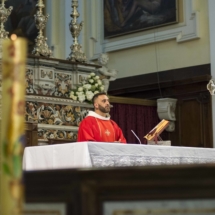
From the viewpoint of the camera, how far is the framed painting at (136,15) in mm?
13148

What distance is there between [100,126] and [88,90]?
1.82 m

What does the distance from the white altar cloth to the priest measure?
36.2 inches

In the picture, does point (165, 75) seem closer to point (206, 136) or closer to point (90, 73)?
point (206, 136)

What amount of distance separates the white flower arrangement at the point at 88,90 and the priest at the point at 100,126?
1.41 meters

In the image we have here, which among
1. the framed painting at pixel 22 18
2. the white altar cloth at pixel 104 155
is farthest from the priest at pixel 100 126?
the framed painting at pixel 22 18

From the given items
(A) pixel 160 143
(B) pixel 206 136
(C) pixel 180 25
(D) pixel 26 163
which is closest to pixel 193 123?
(B) pixel 206 136

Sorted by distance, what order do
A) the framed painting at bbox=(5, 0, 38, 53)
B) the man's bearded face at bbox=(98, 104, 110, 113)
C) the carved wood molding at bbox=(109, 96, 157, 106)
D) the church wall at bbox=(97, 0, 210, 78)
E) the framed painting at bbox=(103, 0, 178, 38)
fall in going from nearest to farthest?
the man's bearded face at bbox=(98, 104, 110, 113)
the carved wood molding at bbox=(109, 96, 157, 106)
the church wall at bbox=(97, 0, 210, 78)
the framed painting at bbox=(103, 0, 178, 38)
the framed painting at bbox=(5, 0, 38, 53)

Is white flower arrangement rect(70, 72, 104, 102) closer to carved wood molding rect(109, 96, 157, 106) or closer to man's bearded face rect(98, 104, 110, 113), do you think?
man's bearded face rect(98, 104, 110, 113)

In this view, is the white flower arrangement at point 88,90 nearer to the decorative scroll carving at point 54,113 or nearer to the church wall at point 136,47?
the decorative scroll carving at point 54,113

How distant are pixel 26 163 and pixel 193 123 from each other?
227 inches

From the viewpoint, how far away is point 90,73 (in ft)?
34.0

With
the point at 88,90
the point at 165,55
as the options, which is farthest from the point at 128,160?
the point at 165,55

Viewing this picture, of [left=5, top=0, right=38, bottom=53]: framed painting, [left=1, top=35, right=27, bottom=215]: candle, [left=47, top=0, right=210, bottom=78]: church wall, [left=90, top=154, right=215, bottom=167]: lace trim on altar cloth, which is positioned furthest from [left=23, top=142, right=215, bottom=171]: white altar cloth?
[left=5, top=0, right=38, bottom=53]: framed painting

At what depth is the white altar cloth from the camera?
6.61 m
